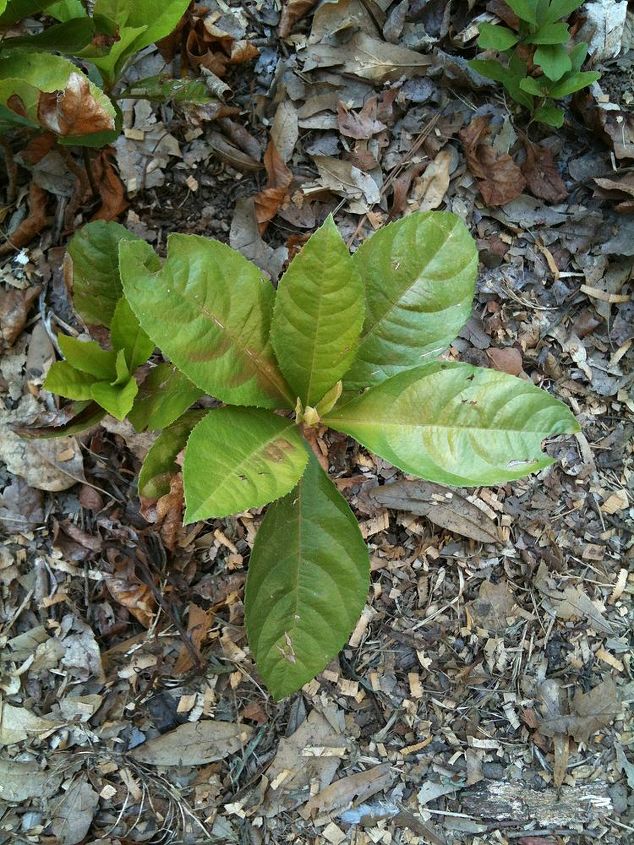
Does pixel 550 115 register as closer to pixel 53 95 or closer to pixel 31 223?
pixel 53 95

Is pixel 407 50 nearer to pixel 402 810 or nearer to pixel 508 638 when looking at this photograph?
pixel 508 638

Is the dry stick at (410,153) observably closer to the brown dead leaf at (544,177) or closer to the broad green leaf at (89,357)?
the brown dead leaf at (544,177)

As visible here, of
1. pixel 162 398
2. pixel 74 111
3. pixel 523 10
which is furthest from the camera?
pixel 523 10

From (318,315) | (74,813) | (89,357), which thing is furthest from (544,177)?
(74,813)

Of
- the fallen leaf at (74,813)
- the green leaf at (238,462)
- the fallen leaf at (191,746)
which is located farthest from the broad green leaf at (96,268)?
the fallen leaf at (74,813)

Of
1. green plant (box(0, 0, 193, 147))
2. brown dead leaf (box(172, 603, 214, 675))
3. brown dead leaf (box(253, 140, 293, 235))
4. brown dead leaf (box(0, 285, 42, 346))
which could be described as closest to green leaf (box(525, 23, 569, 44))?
brown dead leaf (box(253, 140, 293, 235))

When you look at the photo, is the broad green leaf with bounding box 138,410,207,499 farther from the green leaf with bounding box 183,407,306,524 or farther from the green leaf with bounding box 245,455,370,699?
the green leaf with bounding box 245,455,370,699

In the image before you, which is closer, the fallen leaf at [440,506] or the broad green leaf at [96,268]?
the broad green leaf at [96,268]
